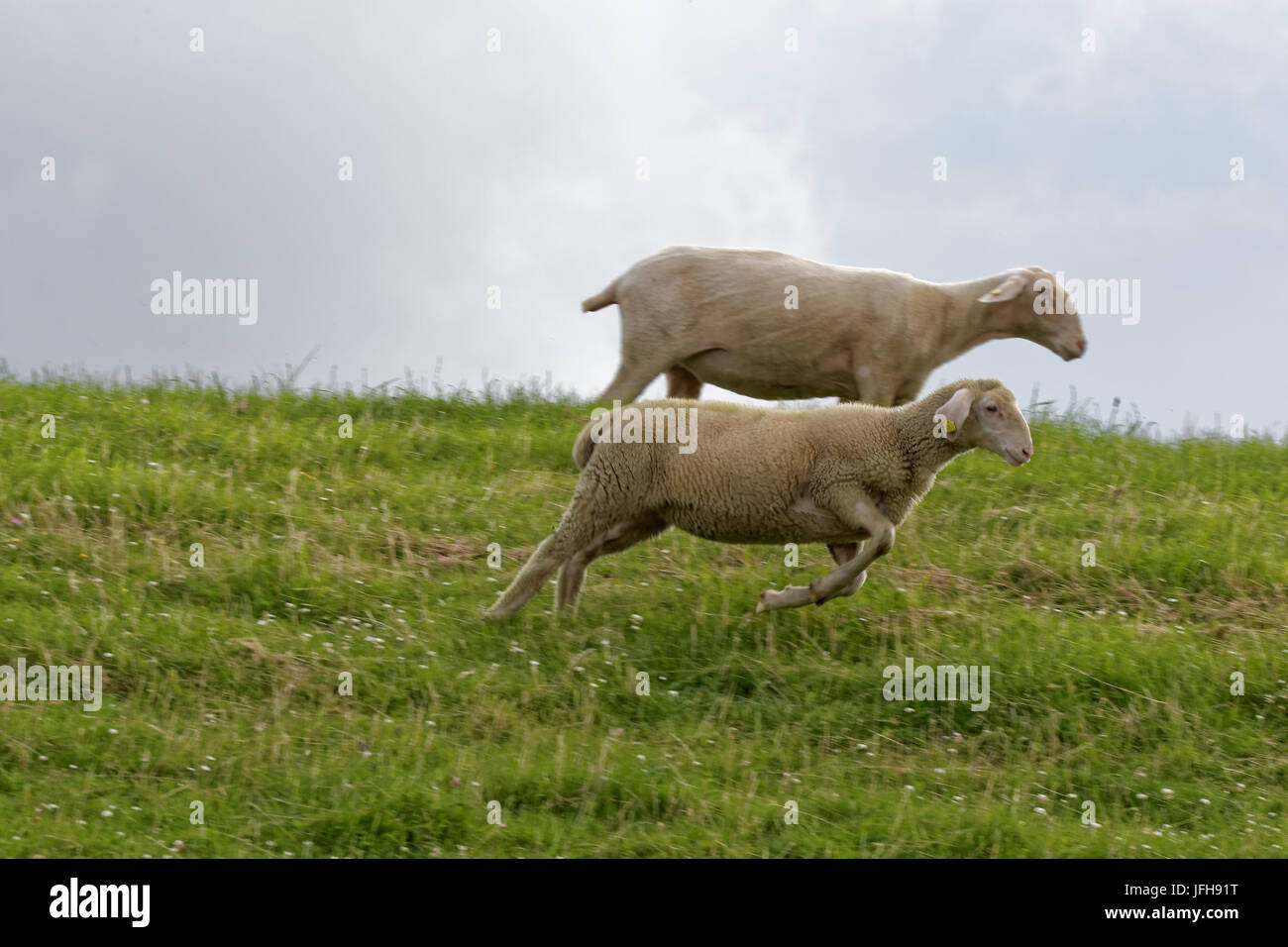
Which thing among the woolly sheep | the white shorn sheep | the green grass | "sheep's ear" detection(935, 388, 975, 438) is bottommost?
the green grass

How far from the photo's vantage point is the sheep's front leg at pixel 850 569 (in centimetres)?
770

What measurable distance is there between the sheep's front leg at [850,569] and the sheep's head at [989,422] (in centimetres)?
59

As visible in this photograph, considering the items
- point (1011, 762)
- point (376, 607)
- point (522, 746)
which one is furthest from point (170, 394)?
point (1011, 762)

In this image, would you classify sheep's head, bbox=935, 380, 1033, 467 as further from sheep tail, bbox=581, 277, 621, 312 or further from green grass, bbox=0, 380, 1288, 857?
sheep tail, bbox=581, 277, 621, 312

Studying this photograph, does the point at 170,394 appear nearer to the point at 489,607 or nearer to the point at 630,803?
the point at 489,607

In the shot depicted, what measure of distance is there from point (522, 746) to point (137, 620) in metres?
2.34

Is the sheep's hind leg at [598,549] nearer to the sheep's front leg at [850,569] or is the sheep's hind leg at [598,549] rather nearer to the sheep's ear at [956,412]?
the sheep's front leg at [850,569]

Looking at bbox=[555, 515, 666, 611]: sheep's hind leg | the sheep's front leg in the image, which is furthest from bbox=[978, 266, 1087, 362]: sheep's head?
bbox=[555, 515, 666, 611]: sheep's hind leg

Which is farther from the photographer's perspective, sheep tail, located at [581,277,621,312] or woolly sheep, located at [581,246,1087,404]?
sheep tail, located at [581,277,621,312]

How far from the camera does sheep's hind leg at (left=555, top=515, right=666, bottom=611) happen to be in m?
8.10

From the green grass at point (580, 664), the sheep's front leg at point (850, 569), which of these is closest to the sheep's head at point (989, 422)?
the sheep's front leg at point (850, 569)

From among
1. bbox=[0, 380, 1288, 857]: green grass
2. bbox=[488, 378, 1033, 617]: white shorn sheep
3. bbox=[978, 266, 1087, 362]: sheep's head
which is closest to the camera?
bbox=[0, 380, 1288, 857]: green grass

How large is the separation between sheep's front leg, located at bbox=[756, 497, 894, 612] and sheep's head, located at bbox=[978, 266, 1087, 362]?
11.4ft

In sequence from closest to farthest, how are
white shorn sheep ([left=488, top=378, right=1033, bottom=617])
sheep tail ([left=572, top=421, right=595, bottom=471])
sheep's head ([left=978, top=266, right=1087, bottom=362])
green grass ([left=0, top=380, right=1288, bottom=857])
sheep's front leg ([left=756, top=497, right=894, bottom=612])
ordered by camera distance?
1. green grass ([left=0, top=380, right=1288, bottom=857])
2. sheep's front leg ([left=756, top=497, right=894, bottom=612])
3. white shorn sheep ([left=488, top=378, right=1033, bottom=617])
4. sheep tail ([left=572, top=421, right=595, bottom=471])
5. sheep's head ([left=978, top=266, right=1087, bottom=362])
